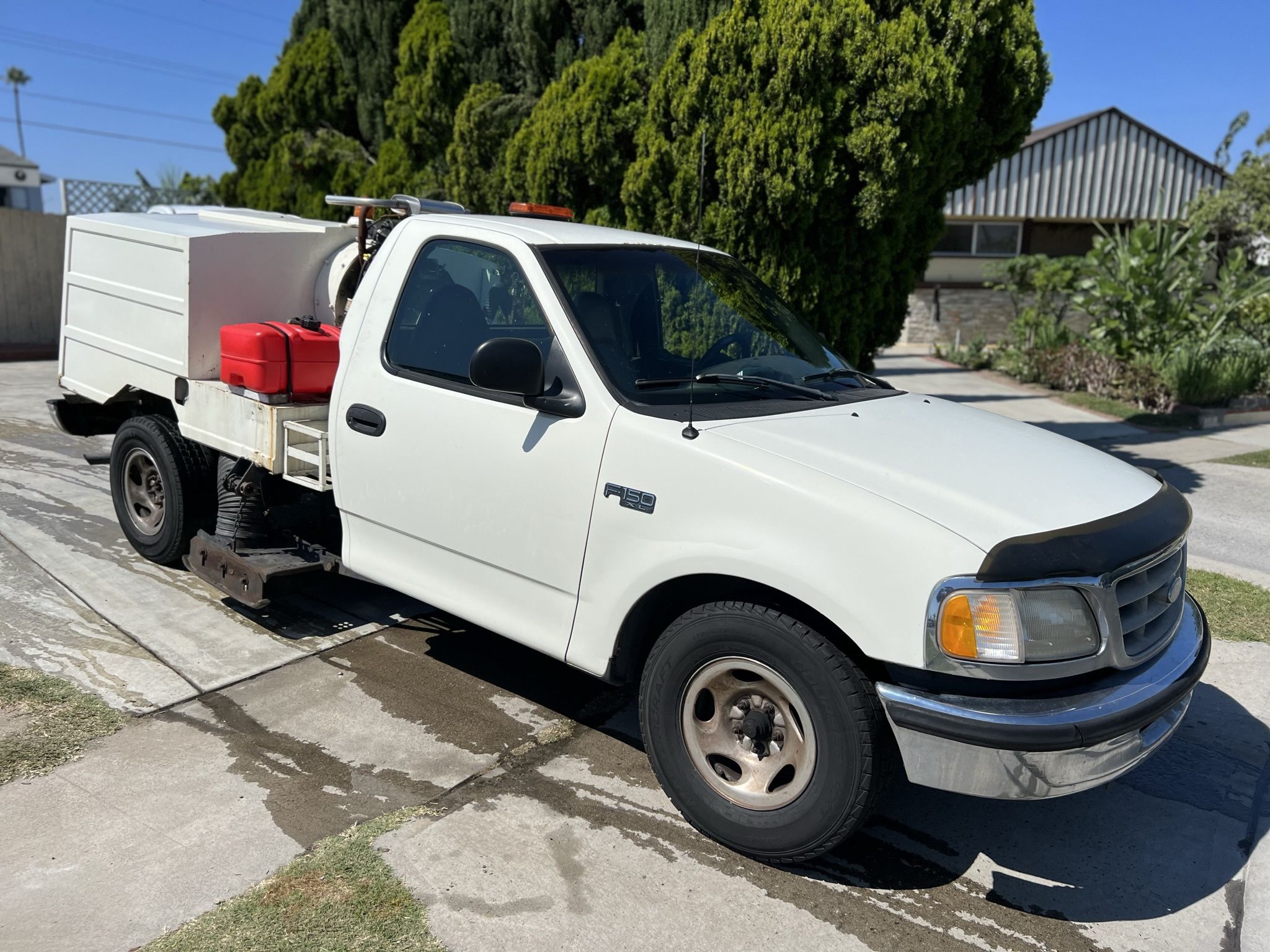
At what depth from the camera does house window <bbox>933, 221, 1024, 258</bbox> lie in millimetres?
24734

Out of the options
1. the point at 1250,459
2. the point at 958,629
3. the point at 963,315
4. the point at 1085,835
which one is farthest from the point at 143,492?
the point at 963,315

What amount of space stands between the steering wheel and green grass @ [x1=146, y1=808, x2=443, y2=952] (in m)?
2.12

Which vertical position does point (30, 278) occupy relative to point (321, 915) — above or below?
above

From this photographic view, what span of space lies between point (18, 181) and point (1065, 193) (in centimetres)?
4180

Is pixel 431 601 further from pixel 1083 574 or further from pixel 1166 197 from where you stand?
pixel 1166 197

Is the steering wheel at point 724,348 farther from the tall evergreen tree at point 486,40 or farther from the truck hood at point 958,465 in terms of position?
the tall evergreen tree at point 486,40

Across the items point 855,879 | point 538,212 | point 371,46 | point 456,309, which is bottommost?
point 855,879

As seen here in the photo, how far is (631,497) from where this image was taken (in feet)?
11.5

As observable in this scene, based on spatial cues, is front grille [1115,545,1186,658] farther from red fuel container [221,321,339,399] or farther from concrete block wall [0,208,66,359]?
concrete block wall [0,208,66,359]

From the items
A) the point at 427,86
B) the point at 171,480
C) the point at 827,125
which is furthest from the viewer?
the point at 427,86

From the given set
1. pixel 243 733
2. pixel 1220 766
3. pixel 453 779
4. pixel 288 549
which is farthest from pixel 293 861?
pixel 1220 766

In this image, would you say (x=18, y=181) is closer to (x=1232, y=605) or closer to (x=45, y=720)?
(x=45, y=720)

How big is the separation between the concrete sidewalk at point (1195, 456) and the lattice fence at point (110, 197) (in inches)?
535

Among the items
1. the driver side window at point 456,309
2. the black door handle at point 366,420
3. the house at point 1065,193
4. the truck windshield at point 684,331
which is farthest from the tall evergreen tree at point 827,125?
the house at point 1065,193
